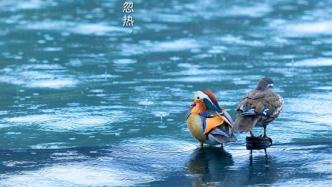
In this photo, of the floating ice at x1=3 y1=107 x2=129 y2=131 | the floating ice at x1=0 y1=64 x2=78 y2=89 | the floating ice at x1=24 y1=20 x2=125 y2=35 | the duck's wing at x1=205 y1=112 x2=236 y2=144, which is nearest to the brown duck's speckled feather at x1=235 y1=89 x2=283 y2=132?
the duck's wing at x1=205 y1=112 x2=236 y2=144

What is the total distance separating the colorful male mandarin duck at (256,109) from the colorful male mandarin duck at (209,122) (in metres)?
0.28

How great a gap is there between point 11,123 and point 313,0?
12.1 meters

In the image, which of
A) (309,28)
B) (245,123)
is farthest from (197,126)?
(309,28)

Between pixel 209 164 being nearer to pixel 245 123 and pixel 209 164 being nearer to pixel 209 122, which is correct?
pixel 209 122

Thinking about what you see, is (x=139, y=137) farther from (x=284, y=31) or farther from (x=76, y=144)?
(x=284, y=31)

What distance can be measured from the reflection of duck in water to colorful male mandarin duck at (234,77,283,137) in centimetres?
41

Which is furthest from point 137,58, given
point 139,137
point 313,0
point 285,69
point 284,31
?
point 313,0

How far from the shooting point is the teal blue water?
7.84m

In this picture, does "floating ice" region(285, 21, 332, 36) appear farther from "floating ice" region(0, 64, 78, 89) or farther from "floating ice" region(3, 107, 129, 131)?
"floating ice" region(3, 107, 129, 131)

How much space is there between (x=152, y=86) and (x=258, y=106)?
14.2ft

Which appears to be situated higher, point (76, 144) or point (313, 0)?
point (313, 0)

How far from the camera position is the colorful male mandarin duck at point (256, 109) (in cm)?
773

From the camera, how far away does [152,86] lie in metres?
12.1

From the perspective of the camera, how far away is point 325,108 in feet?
34.6
